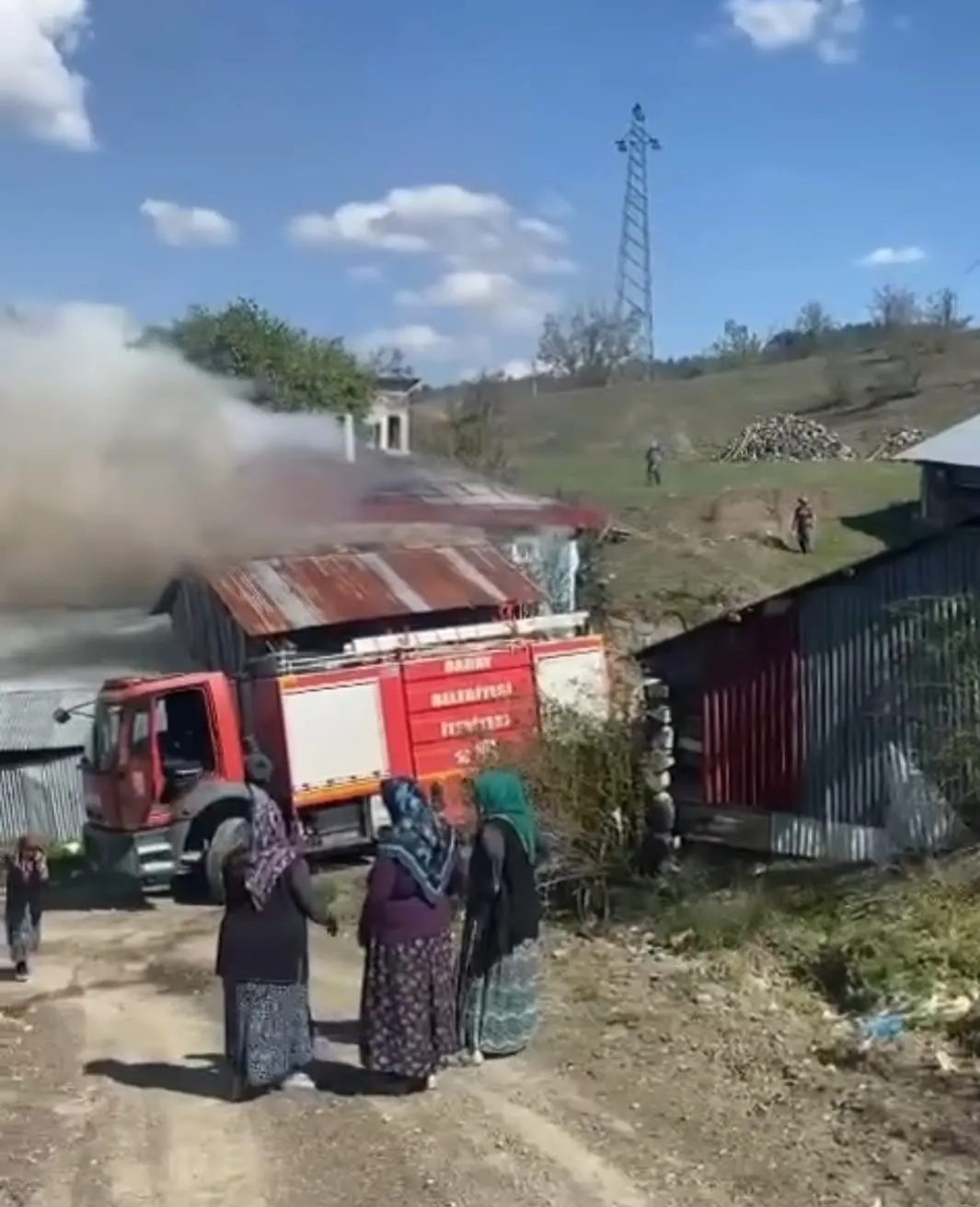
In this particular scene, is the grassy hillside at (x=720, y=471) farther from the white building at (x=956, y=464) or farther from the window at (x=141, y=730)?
the window at (x=141, y=730)

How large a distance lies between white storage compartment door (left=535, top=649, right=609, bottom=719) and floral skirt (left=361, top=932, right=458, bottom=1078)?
9.35 m

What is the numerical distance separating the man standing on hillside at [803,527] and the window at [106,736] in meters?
19.2

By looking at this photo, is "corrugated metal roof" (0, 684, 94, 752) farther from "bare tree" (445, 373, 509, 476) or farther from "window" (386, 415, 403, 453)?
"window" (386, 415, 403, 453)

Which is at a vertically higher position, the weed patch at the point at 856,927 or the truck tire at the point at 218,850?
the weed patch at the point at 856,927

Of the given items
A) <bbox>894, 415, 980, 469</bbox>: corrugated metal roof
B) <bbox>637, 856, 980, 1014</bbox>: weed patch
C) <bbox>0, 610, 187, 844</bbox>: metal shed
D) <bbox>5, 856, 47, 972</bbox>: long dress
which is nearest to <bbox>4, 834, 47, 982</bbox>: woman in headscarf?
<bbox>5, 856, 47, 972</bbox>: long dress

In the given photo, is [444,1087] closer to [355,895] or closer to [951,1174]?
[951,1174]

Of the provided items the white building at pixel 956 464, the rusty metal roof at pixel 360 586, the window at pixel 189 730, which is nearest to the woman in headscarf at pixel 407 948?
the window at pixel 189 730

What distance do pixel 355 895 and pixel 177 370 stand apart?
328 inches

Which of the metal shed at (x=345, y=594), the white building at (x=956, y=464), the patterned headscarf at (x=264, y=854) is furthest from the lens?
the metal shed at (x=345, y=594)

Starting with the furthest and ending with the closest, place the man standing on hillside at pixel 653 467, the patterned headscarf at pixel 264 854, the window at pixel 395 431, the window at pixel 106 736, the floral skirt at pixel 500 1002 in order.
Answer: the window at pixel 395 431 < the man standing on hillside at pixel 653 467 < the window at pixel 106 736 < the floral skirt at pixel 500 1002 < the patterned headscarf at pixel 264 854

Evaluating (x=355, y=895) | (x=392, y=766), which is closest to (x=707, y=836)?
(x=355, y=895)

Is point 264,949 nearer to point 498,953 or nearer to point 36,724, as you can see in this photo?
point 498,953

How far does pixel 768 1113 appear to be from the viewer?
751 cm

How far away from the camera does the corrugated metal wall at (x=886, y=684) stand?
11.5 metres
